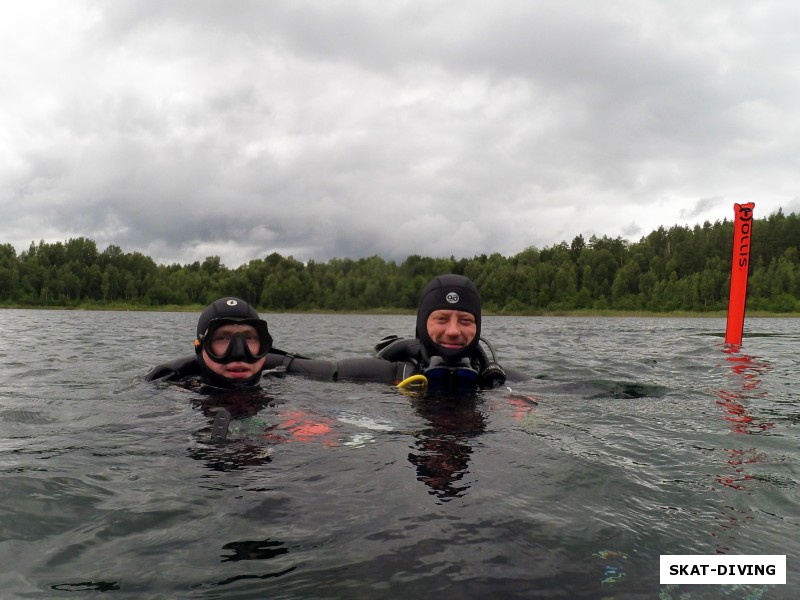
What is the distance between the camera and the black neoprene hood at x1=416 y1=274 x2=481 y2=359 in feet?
23.5

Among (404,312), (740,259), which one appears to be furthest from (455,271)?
(740,259)

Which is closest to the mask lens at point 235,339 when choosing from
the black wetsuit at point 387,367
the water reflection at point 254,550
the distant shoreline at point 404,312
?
the black wetsuit at point 387,367

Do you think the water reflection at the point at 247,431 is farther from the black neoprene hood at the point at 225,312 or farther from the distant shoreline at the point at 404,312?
the distant shoreline at the point at 404,312

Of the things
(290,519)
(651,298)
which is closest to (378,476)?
(290,519)

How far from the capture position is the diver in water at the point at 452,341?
22.6ft

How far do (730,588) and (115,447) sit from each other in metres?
4.06

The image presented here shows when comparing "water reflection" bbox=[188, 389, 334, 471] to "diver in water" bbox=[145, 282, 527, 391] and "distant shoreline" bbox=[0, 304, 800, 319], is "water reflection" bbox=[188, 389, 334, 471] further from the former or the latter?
"distant shoreline" bbox=[0, 304, 800, 319]

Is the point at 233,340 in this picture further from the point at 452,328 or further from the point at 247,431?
the point at 452,328

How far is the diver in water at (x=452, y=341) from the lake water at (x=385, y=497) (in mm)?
756

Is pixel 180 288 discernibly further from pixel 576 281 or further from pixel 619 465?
pixel 619 465

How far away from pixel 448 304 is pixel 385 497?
4.31 metres

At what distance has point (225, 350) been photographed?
6305mm

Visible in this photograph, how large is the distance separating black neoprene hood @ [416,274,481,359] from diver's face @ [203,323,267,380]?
226cm

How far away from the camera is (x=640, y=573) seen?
90.6 inches
